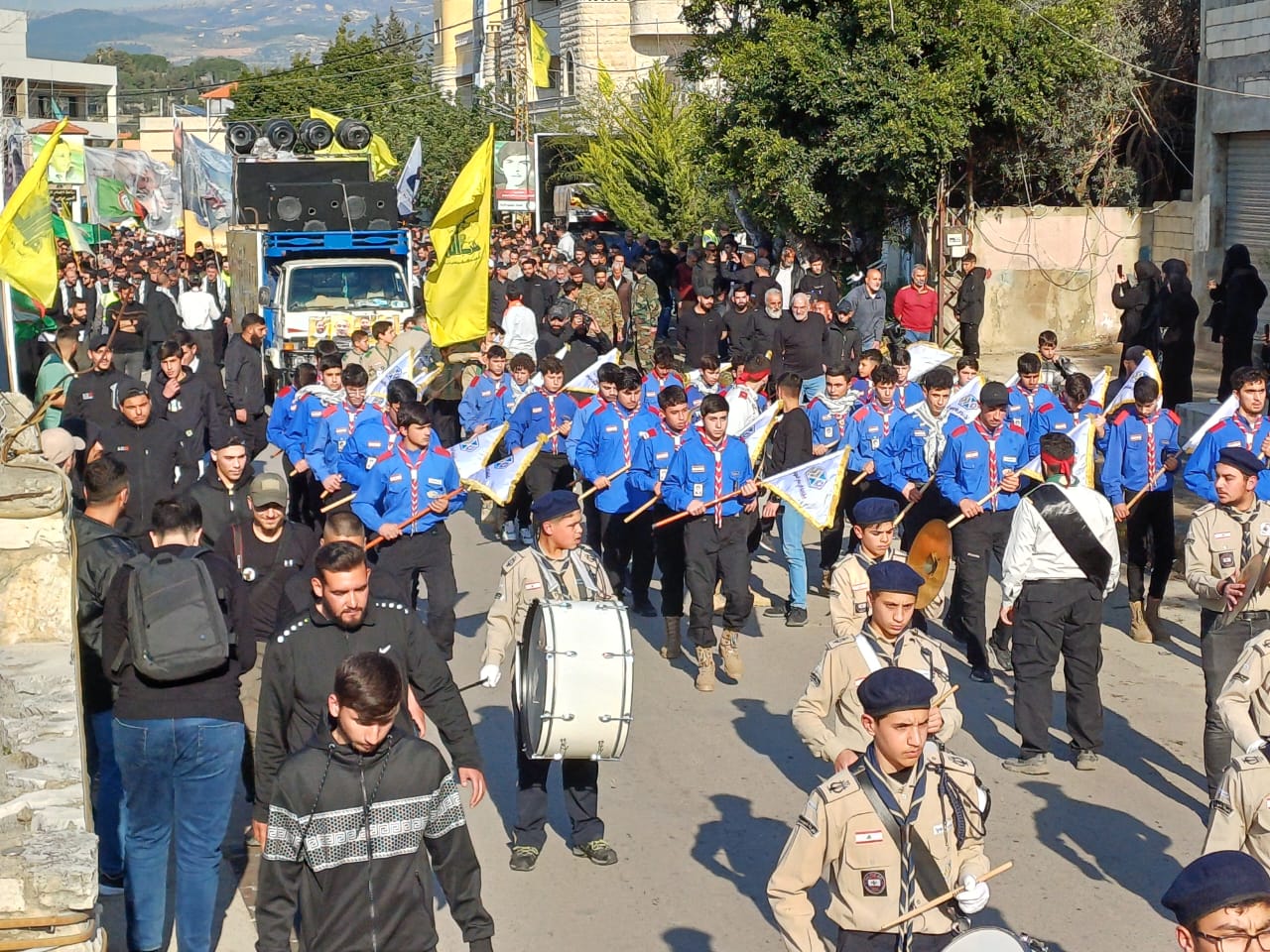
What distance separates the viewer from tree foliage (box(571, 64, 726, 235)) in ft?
113

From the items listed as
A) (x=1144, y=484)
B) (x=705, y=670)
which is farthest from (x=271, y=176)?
(x=1144, y=484)

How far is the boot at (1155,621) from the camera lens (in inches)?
475

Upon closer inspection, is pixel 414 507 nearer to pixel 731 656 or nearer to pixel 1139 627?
pixel 731 656

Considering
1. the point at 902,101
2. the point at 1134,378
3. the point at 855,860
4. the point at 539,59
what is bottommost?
the point at 855,860

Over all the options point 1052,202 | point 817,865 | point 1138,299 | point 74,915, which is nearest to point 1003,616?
point 817,865

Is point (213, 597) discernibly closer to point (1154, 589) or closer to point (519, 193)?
point (1154, 589)

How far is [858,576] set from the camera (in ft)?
26.6

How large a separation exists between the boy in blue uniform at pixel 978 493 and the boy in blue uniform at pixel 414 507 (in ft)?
10.9

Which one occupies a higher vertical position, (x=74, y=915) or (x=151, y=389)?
(x=151, y=389)

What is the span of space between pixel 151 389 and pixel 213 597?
27.1ft

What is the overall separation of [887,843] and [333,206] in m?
21.5

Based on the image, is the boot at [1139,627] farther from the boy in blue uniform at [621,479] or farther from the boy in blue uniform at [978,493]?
the boy in blue uniform at [621,479]

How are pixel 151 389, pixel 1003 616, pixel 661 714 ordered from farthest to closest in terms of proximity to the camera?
pixel 151 389, pixel 661 714, pixel 1003 616

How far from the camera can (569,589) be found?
789 centimetres
